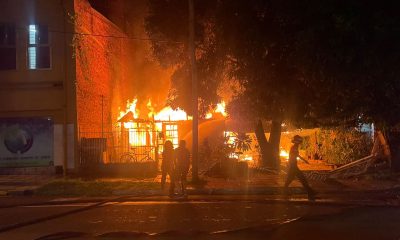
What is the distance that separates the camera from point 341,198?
14047 mm

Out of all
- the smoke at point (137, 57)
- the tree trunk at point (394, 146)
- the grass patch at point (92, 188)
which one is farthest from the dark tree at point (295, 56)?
the smoke at point (137, 57)

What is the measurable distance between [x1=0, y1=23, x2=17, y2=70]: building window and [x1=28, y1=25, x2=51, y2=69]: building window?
0.67m

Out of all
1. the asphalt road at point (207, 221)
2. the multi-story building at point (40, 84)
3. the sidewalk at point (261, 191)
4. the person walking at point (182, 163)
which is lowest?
the asphalt road at point (207, 221)

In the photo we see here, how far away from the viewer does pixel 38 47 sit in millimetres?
20953

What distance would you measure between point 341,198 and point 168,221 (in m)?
5.86

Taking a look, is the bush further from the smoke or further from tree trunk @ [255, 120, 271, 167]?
the smoke

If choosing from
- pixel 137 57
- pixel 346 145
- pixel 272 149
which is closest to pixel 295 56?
pixel 272 149

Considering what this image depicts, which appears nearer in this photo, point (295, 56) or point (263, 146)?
point (295, 56)

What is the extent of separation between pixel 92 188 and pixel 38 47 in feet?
24.7

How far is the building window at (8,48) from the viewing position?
2095 cm

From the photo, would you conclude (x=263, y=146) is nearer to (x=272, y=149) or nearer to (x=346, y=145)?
(x=272, y=149)

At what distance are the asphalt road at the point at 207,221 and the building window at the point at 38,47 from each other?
9.23 meters

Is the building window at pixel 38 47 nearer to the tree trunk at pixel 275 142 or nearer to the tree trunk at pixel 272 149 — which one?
the tree trunk at pixel 272 149

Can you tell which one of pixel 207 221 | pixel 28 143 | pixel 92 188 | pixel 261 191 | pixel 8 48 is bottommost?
pixel 207 221
